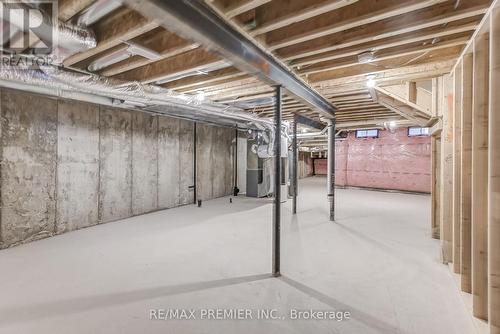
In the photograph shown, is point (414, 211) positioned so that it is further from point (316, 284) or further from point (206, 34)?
point (206, 34)

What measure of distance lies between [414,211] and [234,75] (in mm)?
4697

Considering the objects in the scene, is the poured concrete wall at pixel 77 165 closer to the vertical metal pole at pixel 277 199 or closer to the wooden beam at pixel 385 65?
the vertical metal pole at pixel 277 199

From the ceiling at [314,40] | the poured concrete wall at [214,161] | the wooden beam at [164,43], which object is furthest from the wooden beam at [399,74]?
the poured concrete wall at [214,161]

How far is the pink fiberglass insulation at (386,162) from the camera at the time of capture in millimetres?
7445

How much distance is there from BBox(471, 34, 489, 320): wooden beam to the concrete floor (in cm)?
22

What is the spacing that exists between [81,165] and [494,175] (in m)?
4.58

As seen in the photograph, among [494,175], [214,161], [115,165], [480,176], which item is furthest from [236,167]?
[494,175]

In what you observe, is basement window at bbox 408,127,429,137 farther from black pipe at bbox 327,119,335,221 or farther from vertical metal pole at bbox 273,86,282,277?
vertical metal pole at bbox 273,86,282,277

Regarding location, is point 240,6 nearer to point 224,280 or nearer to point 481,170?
point 481,170

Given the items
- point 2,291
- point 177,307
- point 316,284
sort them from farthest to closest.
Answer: point 316,284
point 2,291
point 177,307

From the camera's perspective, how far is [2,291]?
2.00 metres

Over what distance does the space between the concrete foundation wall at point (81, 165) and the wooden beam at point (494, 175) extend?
4488 mm

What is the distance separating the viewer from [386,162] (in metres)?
8.09

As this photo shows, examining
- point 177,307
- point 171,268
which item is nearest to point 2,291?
point 171,268
